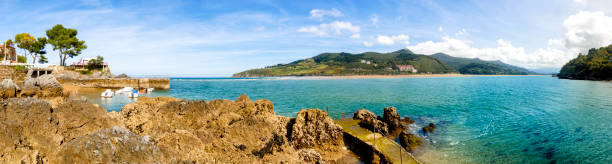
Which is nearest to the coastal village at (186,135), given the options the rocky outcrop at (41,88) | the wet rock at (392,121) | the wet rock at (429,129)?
the wet rock at (392,121)

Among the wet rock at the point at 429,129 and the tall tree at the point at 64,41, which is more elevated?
the tall tree at the point at 64,41

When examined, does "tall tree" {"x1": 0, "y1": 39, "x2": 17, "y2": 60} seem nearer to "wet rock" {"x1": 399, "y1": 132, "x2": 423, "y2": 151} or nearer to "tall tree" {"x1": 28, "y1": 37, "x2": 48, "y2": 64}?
"tall tree" {"x1": 28, "y1": 37, "x2": 48, "y2": 64}

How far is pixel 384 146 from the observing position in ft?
38.0

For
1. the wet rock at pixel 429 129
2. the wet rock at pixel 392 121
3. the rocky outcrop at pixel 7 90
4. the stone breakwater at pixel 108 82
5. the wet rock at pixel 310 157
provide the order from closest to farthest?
the wet rock at pixel 310 157, the wet rock at pixel 429 129, the wet rock at pixel 392 121, the rocky outcrop at pixel 7 90, the stone breakwater at pixel 108 82

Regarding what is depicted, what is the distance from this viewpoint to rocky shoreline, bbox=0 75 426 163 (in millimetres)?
4979

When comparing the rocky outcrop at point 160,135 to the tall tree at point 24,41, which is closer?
the rocky outcrop at point 160,135

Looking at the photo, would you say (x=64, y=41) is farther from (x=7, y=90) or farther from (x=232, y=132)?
(x=232, y=132)

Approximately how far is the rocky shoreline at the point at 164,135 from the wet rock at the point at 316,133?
0.05 metres

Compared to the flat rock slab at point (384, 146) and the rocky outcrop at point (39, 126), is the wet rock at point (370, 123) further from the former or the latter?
the rocky outcrop at point (39, 126)

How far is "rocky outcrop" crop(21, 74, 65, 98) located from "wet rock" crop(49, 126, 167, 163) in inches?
1123

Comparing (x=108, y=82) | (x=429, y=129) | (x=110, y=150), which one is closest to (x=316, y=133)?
(x=110, y=150)

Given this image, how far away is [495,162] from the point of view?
1234cm

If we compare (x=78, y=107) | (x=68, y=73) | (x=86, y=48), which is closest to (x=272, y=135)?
(x=78, y=107)

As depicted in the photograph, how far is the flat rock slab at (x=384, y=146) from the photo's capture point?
1024 cm
